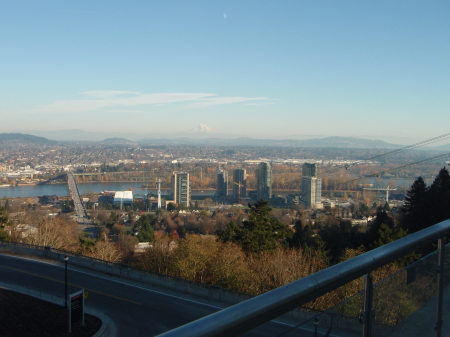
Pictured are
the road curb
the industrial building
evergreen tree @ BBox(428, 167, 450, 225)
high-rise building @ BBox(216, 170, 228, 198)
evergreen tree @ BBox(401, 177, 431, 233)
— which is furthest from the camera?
high-rise building @ BBox(216, 170, 228, 198)

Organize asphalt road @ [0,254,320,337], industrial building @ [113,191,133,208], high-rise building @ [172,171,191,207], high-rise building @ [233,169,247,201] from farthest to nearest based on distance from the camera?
high-rise building @ [233,169,247,201] < high-rise building @ [172,171,191,207] < industrial building @ [113,191,133,208] < asphalt road @ [0,254,320,337]

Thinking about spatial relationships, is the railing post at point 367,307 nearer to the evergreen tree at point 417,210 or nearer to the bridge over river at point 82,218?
the evergreen tree at point 417,210

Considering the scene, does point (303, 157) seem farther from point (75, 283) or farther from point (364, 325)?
point (364, 325)

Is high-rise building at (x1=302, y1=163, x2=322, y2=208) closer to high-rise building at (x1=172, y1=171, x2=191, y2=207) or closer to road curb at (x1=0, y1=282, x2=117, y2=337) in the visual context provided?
high-rise building at (x1=172, y1=171, x2=191, y2=207)

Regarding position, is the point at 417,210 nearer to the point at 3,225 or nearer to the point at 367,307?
the point at 367,307

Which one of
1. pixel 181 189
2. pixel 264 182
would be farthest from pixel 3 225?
pixel 264 182

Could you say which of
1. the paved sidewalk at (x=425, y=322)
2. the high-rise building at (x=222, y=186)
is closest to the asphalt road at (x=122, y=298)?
the paved sidewalk at (x=425, y=322)

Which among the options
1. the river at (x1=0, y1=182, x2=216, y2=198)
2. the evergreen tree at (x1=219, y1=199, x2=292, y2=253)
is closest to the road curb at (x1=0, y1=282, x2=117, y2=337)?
the evergreen tree at (x1=219, y1=199, x2=292, y2=253)
